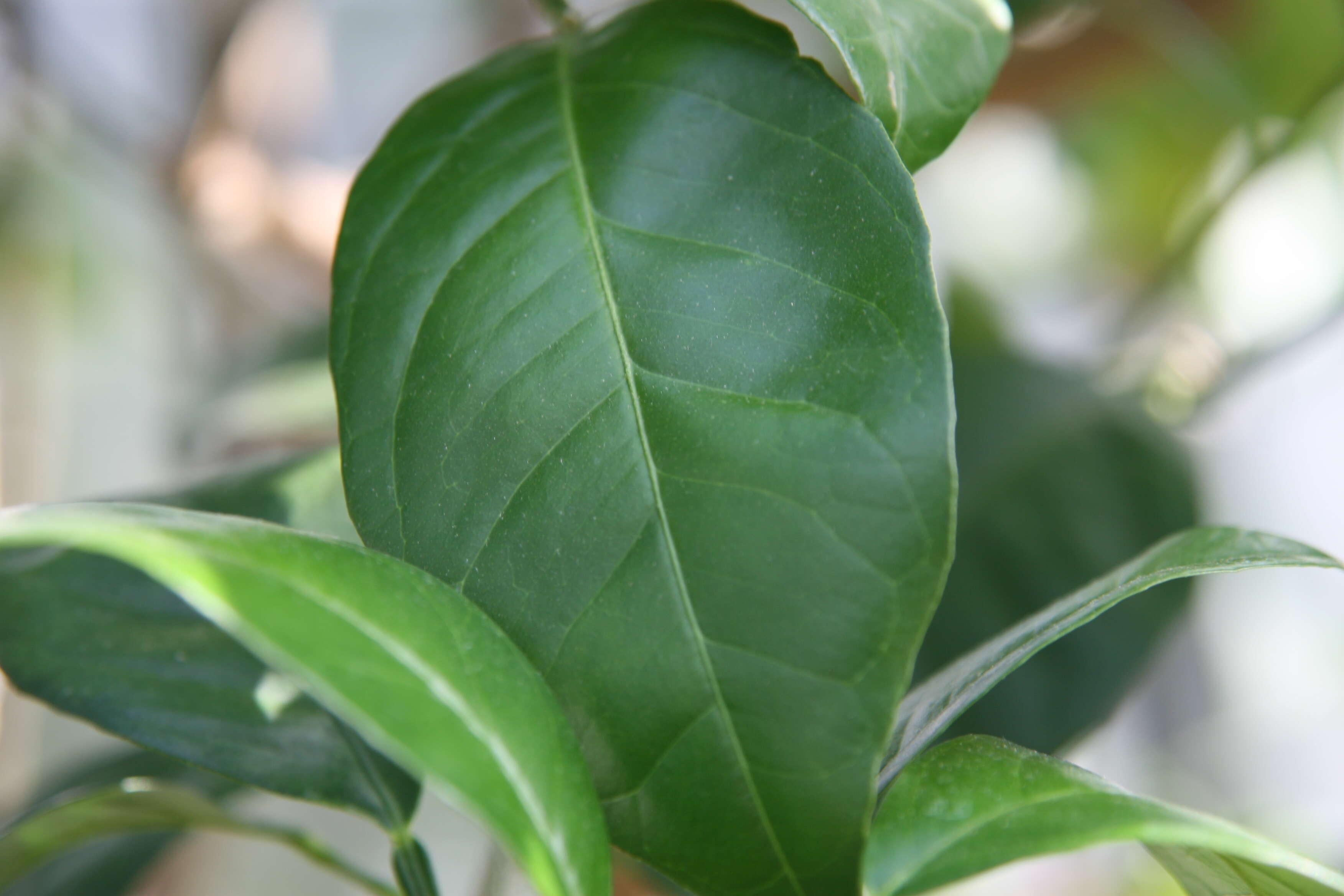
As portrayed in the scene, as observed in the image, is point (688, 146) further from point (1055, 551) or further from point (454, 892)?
point (454, 892)

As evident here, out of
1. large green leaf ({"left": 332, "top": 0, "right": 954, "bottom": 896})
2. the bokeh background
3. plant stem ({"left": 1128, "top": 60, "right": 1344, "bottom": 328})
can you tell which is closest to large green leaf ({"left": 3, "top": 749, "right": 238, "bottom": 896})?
the bokeh background

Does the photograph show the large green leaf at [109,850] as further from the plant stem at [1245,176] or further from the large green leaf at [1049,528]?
the plant stem at [1245,176]

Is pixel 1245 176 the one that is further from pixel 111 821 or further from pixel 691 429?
pixel 111 821

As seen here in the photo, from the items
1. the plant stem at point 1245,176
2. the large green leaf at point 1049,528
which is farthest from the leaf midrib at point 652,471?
the plant stem at point 1245,176

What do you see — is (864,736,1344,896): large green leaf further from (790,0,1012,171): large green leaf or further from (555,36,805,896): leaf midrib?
(790,0,1012,171): large green leaf

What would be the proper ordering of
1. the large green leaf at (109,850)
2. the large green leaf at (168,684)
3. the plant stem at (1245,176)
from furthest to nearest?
1. the plant stem at (1245,176)
2. the large green leaf at (109,850)
3. the large green leaf at (168,684)
